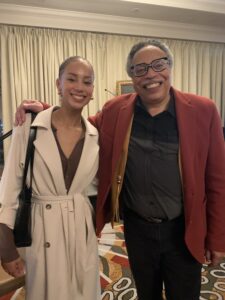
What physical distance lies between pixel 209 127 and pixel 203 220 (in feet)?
1.34

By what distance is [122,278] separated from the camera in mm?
2307

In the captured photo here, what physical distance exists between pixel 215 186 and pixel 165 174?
226 millimetres

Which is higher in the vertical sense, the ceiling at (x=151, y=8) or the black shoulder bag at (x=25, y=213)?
the ceiling at (x=151, y=8)

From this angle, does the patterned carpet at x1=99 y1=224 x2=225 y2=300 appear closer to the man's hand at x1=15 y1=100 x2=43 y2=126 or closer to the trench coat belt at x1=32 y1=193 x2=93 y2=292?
the trench coat belt at x1=32 y1=193 x2=93 y2=292

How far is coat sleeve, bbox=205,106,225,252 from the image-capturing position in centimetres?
125

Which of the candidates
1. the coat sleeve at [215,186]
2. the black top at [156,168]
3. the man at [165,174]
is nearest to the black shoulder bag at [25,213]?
the man at [165,174]

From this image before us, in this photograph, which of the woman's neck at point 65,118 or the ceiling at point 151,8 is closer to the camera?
the woman's neck at point 65,118

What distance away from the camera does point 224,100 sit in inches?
186

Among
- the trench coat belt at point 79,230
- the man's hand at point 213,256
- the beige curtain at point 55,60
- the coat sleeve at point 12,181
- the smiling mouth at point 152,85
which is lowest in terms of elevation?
the man's hand at point 213,256

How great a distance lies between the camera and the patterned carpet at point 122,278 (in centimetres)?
208

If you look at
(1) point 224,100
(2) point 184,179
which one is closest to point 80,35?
(1) point 224,100

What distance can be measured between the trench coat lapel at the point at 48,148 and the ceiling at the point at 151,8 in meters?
2.60

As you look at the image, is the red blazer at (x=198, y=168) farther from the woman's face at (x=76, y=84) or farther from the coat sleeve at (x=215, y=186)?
the woman's face at (x=76, y=84)

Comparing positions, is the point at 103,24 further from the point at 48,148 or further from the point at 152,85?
the point at 48,148
